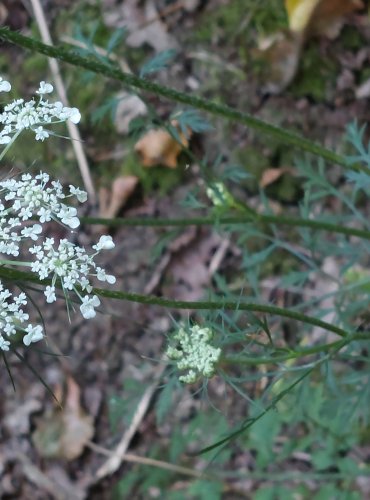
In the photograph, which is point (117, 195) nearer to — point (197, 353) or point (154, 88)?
point (154, 88)

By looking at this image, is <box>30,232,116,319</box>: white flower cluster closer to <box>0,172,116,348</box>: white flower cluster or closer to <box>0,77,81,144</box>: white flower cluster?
<box>0,172,116,348</box>: white flower cluster

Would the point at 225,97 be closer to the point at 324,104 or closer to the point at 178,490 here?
the point at 324,104

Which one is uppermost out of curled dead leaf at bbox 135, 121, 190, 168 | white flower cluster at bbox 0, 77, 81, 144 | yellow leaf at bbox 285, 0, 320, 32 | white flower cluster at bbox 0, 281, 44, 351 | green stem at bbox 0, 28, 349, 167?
yellow leaf at bbox 285, 0, 320, 32

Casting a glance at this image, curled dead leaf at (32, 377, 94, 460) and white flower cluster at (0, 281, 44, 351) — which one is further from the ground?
curled dead leaf at (32, 377, 94, 460)

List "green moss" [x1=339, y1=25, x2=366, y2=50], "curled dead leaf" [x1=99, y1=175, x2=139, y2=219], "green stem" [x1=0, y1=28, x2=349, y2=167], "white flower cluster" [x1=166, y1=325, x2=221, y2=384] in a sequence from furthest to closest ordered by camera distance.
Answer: "curled dead leaf" [x1=99, y1=175, x2=139, y2=219] < "green moss" [x1=339, y1=25, x2=366, y2=50] < "green stem" [x1=0, y1=28, x2=349, y2=167] < "white flower cluster" [x1=166, y1=325, x2=221, y2=384]

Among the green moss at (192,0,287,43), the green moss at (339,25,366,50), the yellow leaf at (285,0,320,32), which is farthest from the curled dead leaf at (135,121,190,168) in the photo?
the green moss at (339,25,366,50)

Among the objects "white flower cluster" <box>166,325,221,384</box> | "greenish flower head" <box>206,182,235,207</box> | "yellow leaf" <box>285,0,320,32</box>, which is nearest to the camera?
"white flower cluster" <box>166,325,221,384</box>
